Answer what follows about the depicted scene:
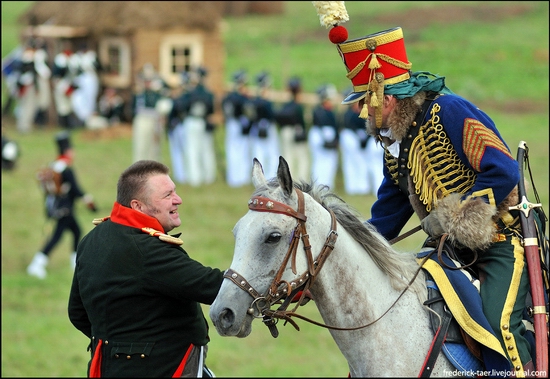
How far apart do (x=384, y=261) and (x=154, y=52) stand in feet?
68.1

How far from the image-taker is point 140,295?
4.71 metres

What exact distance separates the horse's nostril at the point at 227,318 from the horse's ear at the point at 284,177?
65 cm

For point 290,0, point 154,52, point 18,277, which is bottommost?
point 18,277

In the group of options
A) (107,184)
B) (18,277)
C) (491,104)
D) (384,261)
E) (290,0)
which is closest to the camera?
(384,261)

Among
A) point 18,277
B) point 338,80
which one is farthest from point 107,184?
point 338,80

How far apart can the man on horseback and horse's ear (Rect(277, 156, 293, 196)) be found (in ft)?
3.03

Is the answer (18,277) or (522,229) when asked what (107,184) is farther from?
(522,229)

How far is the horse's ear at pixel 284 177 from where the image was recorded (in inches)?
168

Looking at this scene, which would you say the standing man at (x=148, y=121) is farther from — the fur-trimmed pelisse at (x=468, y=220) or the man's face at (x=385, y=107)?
the fur-trimmed pelisse at (x=468, y=220)

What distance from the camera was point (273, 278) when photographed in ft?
14.0

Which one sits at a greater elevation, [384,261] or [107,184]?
[384,261]

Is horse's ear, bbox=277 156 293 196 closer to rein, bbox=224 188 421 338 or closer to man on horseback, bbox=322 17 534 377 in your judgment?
rein, bbox=224 188 421 338

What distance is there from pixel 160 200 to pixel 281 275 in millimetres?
971


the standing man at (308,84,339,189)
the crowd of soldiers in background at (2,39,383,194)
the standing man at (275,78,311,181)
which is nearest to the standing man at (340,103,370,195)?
the crowd of soldiers in background at (2,39,383,194)
